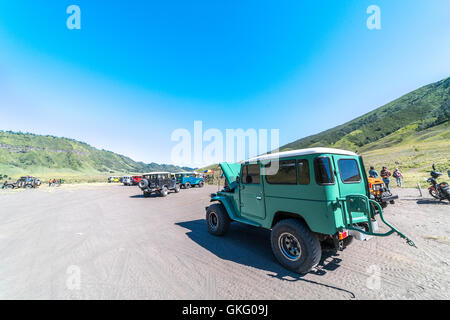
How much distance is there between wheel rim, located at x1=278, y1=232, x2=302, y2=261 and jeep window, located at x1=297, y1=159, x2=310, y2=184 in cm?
113

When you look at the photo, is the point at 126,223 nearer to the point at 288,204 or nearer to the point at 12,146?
the point at 288,204

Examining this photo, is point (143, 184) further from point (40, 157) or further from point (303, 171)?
point (40, 157)

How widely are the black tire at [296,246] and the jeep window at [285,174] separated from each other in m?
0.85

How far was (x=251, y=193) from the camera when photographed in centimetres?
486

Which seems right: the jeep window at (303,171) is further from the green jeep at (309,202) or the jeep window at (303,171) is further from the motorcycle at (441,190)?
the motorcycle at (441,190)

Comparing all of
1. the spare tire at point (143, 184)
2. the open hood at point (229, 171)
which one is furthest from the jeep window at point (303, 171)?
the spare tire at point (143, 184)

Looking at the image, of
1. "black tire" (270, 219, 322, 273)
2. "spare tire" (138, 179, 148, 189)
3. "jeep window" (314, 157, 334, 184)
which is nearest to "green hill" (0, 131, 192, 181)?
"spare tire" (138, 179, 148, 189)

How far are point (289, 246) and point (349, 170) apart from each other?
2130 millimetres

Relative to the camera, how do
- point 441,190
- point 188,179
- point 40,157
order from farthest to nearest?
point 40,157 < point 188,179 < point 441,190

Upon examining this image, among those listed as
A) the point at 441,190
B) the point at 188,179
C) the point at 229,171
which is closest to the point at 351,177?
the point at 229,171

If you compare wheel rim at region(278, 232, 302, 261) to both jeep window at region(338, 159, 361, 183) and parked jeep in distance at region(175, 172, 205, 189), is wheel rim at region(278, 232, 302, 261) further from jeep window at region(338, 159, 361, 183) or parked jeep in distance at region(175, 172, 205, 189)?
parked jeep in distance at region(175, 172, 205, 189)

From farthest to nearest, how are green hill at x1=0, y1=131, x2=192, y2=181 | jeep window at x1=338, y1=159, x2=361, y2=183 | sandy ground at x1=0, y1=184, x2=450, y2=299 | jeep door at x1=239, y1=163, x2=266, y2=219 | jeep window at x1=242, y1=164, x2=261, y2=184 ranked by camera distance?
green hill at x1=0, y1=131, x2=192, y2=181 → jeep window at x1=242, y1=164, x2=261, y2=184 → jeep door at x1=239, y1=163, x2=266, y2=219 → jeep window at x1=338, y1=159, x2=361, y2=183 → sandy ground at x1=0, y1=184, x2=450, y2=299

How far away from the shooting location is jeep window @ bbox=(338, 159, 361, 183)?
12.6 feet
